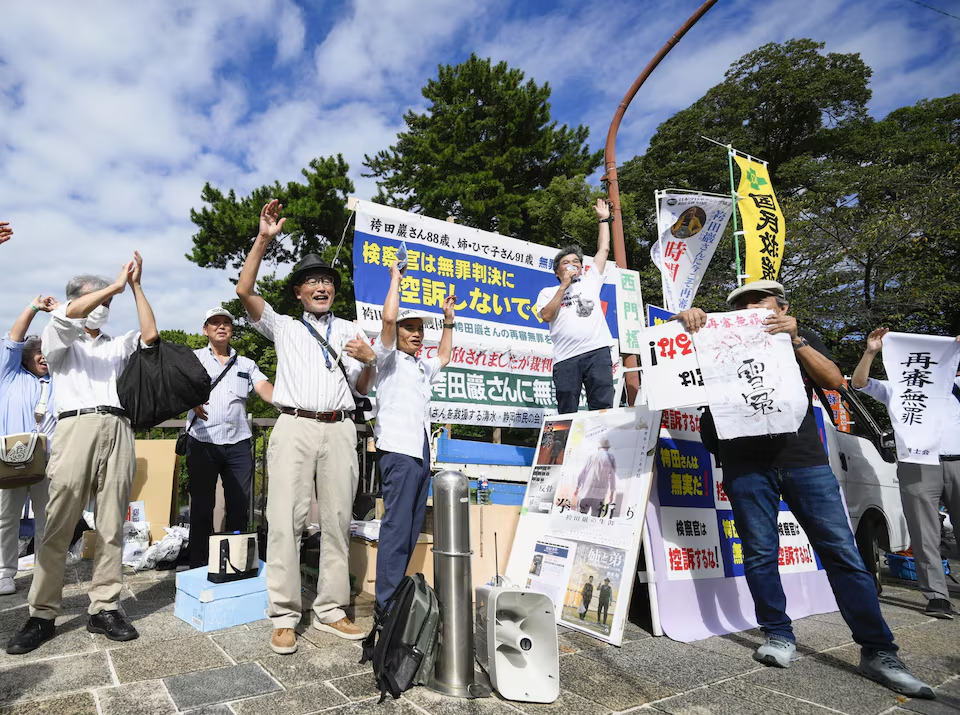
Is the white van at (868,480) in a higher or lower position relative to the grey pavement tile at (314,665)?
higher

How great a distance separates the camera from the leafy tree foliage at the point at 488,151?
1883cm

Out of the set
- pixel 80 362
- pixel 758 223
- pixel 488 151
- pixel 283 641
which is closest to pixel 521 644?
pixel 283 641

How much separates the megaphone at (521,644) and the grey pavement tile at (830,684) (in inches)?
41.1

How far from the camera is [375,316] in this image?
18.9 ft

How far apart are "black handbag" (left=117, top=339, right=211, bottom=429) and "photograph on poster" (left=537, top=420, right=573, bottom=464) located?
8.39 feet

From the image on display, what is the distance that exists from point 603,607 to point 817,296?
13.7 m

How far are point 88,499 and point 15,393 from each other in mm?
2143

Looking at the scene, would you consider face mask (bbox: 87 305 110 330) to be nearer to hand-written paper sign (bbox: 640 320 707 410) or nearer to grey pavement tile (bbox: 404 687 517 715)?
grey pavement tile (bbox: 404 687 517 715)

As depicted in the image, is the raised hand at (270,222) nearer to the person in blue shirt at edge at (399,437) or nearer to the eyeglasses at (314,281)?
the eyeglasses at (314,281)

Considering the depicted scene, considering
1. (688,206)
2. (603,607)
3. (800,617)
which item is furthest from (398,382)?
(688,206)

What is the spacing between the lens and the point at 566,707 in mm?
2459

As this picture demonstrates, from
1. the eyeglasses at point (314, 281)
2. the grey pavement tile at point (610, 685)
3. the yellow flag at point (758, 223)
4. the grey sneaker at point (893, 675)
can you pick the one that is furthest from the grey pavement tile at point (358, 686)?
the yellow flag at point (758, 223)

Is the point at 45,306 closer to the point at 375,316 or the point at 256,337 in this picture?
the point at 375,316

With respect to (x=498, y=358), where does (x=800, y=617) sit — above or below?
below
